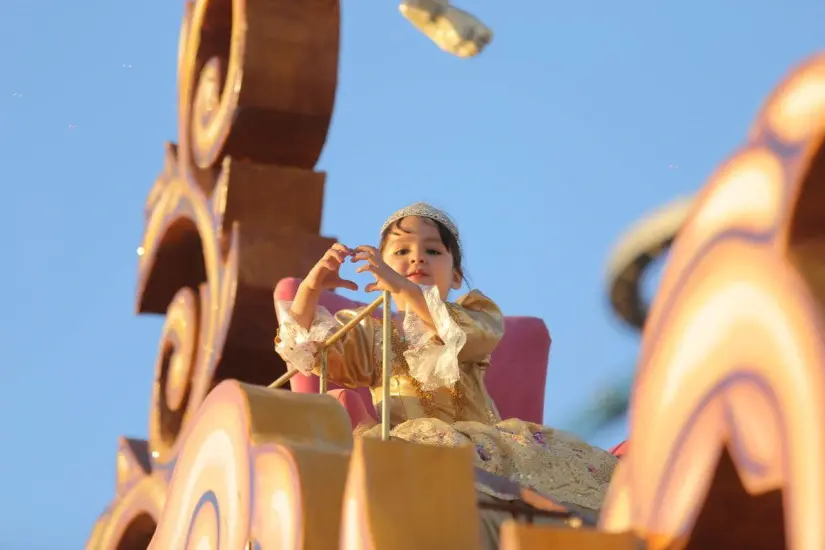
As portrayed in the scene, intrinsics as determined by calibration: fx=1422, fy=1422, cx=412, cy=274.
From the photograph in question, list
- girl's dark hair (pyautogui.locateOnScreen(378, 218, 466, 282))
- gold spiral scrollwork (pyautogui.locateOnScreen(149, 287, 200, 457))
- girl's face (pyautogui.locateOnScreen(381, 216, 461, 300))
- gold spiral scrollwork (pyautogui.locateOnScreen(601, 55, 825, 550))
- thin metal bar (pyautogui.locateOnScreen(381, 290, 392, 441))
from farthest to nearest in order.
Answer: gold spiral scrollwork (pyautogui.locateOnScreen(149, 287, 200, 457)) → girl's dark hair (pyautogui.locateOnScreen(378, 218, 466, 282)) → girl's face (pyautogui.locateOnScreen(381, 216, 461, 300)) → thin metal bar (pyautogui.locateOnScreen(381, 290, 392, 441)) → gold spiral scrollwork (pyautogui.locateOnScreen(601, 55, 825, 550))

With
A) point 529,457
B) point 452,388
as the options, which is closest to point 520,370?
point 452,388

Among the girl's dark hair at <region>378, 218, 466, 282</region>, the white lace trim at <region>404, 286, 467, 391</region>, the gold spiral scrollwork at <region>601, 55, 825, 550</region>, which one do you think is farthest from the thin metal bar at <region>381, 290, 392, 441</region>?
the girl's dark hair at <region>378, 218, 466, 282</region>

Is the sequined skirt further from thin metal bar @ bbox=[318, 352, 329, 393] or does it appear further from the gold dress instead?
thin metal bar @ bbox=[318, 352, 329, 393]

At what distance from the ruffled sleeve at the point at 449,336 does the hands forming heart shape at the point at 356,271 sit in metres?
0.17

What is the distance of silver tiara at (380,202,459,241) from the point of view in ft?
13.5

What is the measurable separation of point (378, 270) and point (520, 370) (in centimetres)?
152

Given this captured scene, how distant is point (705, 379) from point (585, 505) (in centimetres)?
143

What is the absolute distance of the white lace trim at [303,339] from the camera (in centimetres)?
363

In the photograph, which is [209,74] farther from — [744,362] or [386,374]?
[744,362]

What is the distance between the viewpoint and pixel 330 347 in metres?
3.75

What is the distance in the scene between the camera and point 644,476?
2055mm

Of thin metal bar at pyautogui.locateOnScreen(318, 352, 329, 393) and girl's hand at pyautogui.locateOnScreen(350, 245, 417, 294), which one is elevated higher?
girl's hand at pyautogui.locateOnScreen(350, 245, 417, 294)

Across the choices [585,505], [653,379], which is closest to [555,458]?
[585,505]

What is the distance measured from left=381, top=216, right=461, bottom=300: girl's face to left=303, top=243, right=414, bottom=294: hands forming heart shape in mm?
424
